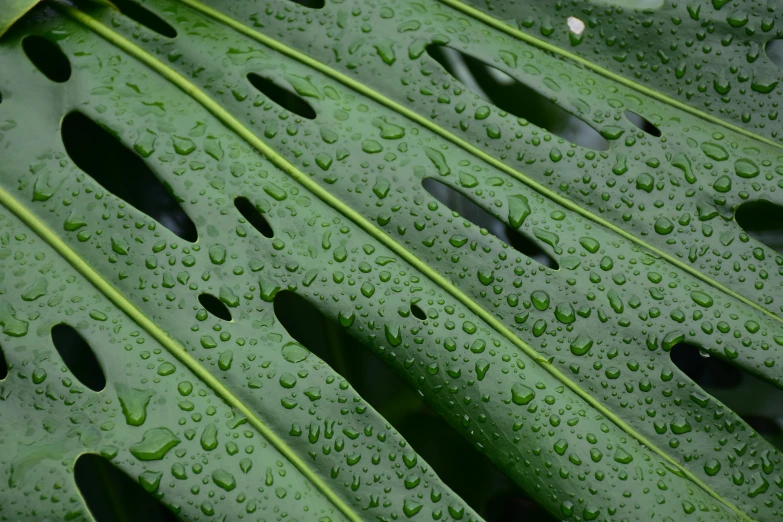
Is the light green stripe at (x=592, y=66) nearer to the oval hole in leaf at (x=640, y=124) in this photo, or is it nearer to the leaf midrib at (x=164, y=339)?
the oval hole in leaf at (x=640, y=124)

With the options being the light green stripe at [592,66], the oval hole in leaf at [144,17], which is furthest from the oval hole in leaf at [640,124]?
the oval hole in leaf at [144,17]

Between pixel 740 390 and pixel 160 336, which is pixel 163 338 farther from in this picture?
pixel 740 390

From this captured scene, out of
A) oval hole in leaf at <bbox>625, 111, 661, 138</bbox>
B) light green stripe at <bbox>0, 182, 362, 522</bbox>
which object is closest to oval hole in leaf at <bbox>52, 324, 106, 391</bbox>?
light green stripe at <bbox>0, 182, 362, 522</bbox>

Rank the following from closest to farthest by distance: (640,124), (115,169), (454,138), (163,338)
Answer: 1. (163,338)
2. (454,138)
3. (115,169)
4. (640,124)

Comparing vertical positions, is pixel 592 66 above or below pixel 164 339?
above

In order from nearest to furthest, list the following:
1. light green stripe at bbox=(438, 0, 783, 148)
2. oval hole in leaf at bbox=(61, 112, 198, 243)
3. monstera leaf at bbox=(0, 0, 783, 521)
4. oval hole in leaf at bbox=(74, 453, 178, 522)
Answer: monstera leaf at bbox=(0, 0, 783, 521), light green stripe at bbox=(438, 0, 783, 148), oval hole in leaf at bbox=(61, 112, 198, 243), oval hole in leaf at bbox=(74, 453, 178, 522)

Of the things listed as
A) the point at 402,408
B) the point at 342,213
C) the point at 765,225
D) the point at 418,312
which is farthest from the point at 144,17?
the point at 765,225

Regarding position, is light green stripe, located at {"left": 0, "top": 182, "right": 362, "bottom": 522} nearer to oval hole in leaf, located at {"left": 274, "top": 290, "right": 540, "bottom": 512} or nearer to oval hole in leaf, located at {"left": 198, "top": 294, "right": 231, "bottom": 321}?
oval hole in leaf, located at {"left": 198, "top": 294, "right": 231, "bottom": 321}
